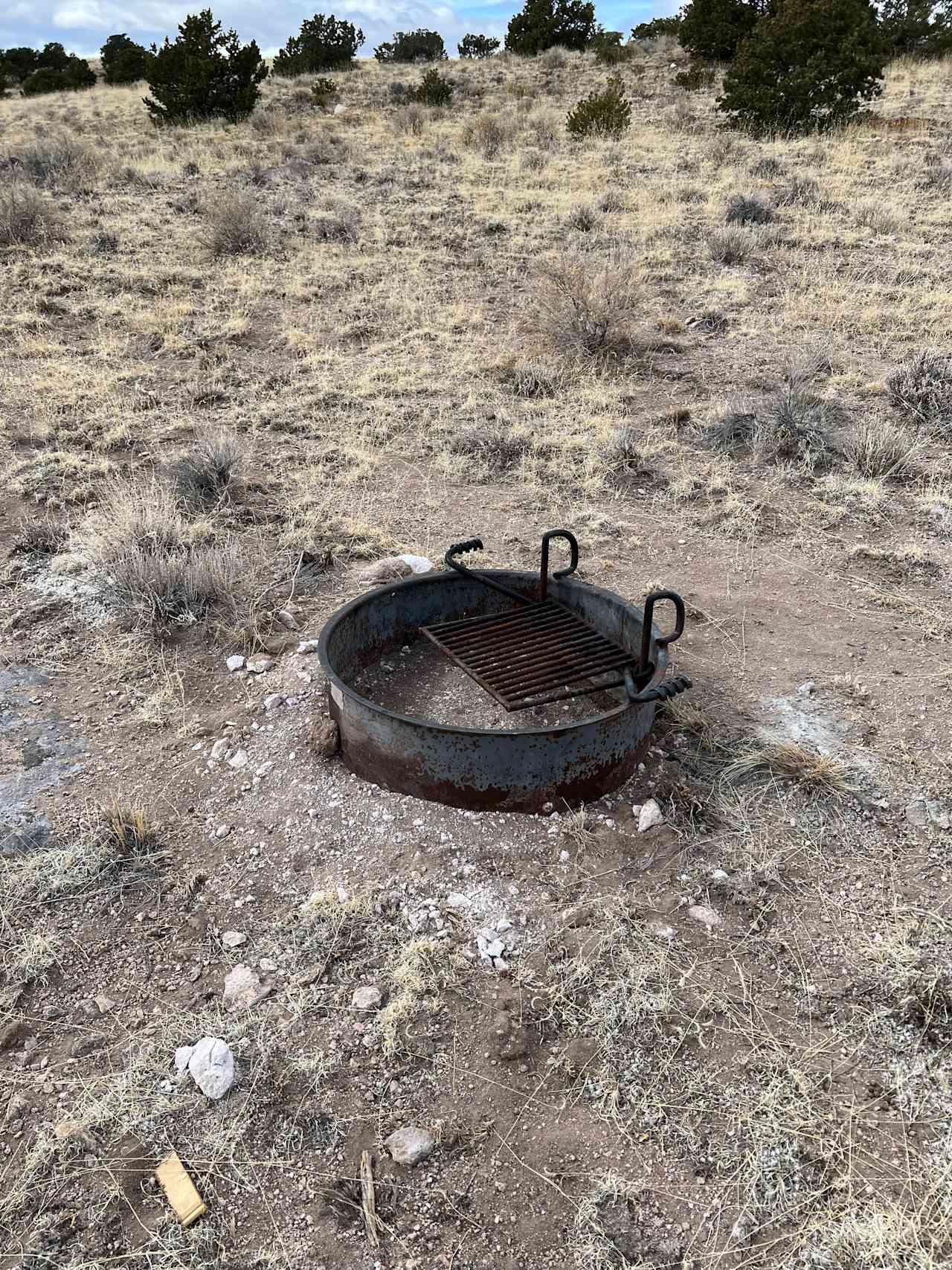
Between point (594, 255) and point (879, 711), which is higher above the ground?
point (594, 255)

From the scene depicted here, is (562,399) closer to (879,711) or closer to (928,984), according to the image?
(879,711)

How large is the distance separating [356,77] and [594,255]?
15192 millimetres

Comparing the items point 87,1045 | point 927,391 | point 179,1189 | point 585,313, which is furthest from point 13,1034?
point 585,313

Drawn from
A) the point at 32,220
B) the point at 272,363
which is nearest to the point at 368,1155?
the point at 272,363

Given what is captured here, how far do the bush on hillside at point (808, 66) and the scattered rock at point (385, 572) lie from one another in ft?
40.2

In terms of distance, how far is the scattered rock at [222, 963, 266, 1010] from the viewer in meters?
2.29

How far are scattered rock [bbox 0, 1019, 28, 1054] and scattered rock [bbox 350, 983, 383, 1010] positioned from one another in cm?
81

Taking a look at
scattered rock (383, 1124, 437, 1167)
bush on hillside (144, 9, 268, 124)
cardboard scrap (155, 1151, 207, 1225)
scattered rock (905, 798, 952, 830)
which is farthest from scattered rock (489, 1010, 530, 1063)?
bush on hillside (144, 9, 268, 124)

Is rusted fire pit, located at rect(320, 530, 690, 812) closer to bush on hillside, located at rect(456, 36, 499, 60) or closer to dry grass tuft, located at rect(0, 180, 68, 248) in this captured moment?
dry grass tuft, located at rect(0, 180, 68, 248)

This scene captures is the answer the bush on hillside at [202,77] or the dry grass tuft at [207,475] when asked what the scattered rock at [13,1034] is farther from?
the bush on hillside at [202,77]

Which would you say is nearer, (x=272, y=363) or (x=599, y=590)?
(x=599, y=590)

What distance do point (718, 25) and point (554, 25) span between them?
5.72 meters

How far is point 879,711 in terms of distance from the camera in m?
3.32

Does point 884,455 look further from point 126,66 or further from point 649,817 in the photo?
point 126,66
